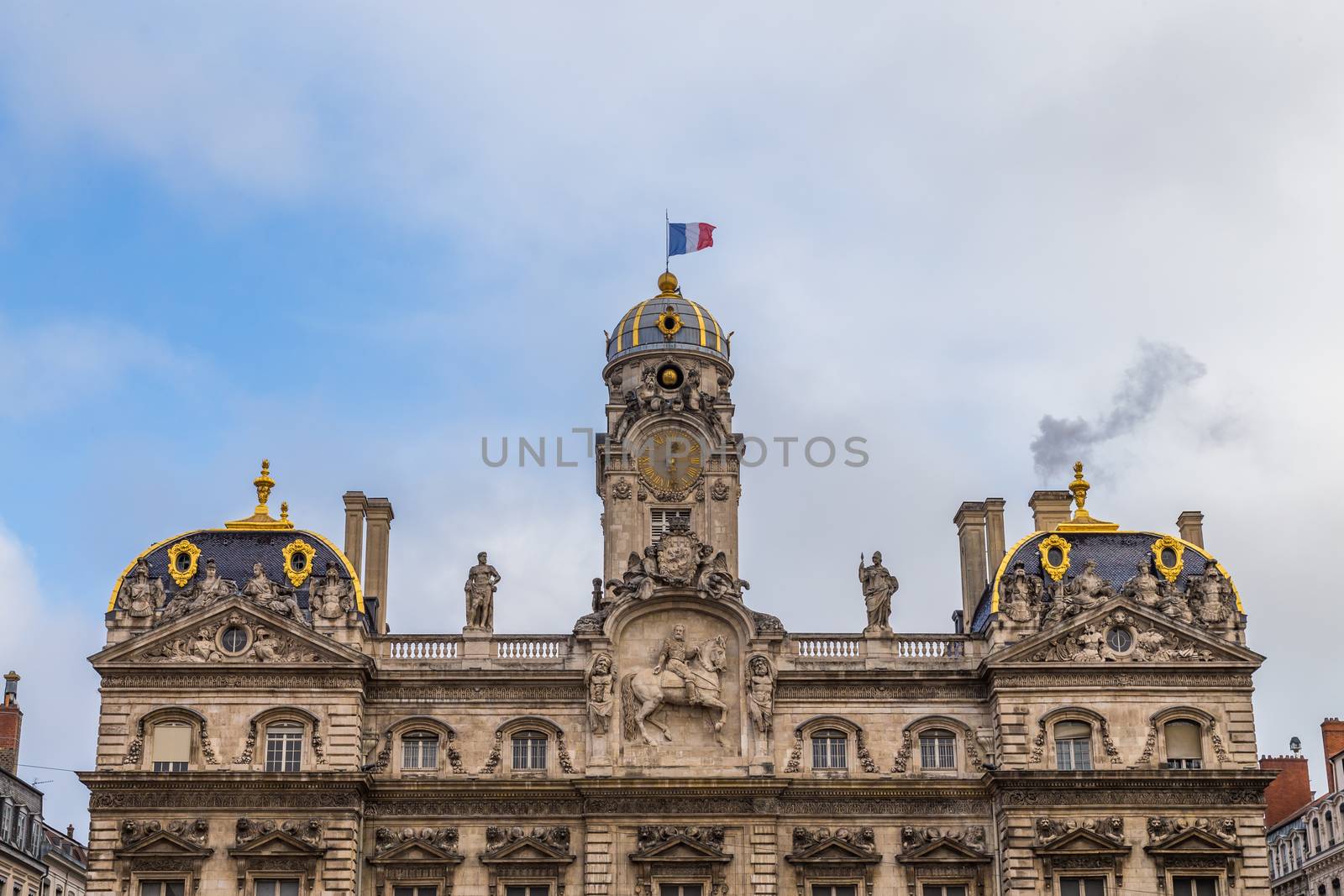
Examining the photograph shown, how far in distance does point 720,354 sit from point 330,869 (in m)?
26.8

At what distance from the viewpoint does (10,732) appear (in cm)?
8894

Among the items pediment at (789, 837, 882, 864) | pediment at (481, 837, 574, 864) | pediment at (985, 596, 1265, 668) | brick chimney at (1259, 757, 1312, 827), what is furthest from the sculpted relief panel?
brick chimney at (1259, 757, 1312, 827)

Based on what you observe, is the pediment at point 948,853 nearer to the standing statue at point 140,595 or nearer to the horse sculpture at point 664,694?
the horse sculpture at point 664,694

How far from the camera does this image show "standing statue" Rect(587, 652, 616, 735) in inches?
2744

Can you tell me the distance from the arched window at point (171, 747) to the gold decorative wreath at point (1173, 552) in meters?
37.1

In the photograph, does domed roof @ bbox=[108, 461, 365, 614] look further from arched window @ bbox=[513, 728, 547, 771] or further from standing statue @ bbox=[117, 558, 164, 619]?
arched window @ bbox=[513, 728, 547, 771]

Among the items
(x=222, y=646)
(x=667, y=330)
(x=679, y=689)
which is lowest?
(x=679, y=689)

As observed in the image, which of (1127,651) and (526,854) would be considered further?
(1127,651)

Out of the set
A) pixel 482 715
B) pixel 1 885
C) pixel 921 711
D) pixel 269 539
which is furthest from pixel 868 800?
pixel 1 885

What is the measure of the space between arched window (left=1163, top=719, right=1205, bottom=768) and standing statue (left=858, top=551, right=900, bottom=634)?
10954 mm

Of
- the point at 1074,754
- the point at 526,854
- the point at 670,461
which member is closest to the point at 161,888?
the point at 526,854

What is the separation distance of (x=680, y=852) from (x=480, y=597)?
40.7 ft

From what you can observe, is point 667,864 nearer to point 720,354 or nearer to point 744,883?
point 744,883

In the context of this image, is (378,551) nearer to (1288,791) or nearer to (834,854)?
(834,854)
